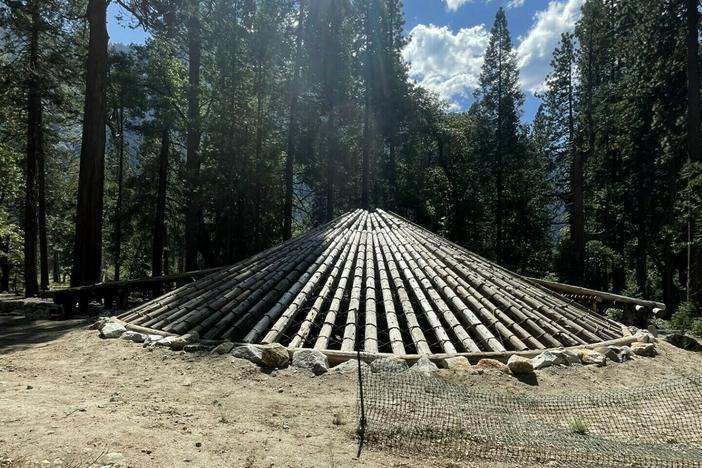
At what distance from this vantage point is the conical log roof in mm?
5523

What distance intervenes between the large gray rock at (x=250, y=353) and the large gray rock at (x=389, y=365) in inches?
46.9

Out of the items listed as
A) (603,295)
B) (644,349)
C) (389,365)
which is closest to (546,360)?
(389,365)

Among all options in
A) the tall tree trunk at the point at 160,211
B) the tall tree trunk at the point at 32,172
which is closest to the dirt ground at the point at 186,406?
the tall tree trunk at the point at 160,211

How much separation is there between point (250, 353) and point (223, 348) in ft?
1.39

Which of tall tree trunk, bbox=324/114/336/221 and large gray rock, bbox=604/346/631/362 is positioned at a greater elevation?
tall tree trunk, bbox=324/114/336/221

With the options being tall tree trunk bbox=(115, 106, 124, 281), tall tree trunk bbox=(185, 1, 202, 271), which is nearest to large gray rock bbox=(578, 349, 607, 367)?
tall tree trunk bbox=(185, 1, 202, 271)

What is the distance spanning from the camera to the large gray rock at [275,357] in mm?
4730

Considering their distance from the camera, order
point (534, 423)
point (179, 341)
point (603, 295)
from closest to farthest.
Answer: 1. point (534, 423)
2. point (179, 341)
3. point (603, 295)

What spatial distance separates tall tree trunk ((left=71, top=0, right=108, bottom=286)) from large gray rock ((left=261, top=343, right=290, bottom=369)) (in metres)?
8.29

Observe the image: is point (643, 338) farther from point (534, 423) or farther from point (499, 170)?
point (499, 170)

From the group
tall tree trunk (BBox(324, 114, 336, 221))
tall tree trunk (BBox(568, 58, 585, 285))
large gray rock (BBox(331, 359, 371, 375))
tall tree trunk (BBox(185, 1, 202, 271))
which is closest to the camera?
large gray rock (BBox(331, 359, 371, 375))

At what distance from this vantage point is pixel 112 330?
6160 millimetres

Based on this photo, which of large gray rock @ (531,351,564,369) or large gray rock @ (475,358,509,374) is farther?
large gray rock @ (531,351,564,369)

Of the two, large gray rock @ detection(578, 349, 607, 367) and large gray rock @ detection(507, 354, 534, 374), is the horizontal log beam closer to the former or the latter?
large gray rock @ detection(578, 349, 607, 367)
